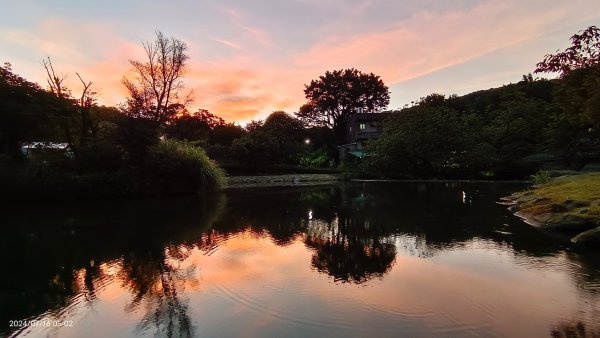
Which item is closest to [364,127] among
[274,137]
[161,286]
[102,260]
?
[274,137]

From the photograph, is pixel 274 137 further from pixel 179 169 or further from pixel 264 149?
pixel 179 169

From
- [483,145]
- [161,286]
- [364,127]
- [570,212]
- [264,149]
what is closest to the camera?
[161,286]

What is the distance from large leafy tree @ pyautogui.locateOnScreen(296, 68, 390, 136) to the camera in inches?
2211

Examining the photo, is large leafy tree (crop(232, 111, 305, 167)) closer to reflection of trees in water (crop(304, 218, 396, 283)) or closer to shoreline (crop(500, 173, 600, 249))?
reflection of trees in water (crop(304, 218, 396, 283))

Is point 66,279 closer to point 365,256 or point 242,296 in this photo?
point 242,296

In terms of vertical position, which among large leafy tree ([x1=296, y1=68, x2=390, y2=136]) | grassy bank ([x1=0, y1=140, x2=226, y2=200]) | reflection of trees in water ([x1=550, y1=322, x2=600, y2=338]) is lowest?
reflection of trees in water ([x1=550, y1=322, x2=600, y2=338])

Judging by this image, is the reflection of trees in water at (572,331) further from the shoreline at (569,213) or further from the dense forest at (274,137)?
the dense forest at (274,137)

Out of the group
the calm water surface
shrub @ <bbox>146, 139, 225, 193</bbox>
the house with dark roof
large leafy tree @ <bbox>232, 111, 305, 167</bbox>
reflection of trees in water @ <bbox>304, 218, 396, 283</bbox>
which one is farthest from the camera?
the house with dark roof
